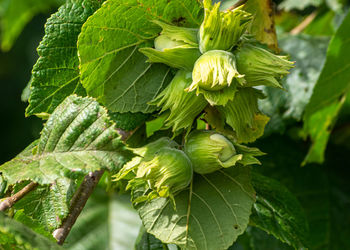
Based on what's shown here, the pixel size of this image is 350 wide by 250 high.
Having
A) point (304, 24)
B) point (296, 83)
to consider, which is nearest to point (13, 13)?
point (304, 24)

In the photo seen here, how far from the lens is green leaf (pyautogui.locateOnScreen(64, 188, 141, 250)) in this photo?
1.18m

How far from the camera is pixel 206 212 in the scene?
2.23 feet

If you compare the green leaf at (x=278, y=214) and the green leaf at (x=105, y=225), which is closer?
the green leaf at (x=278, y=214)

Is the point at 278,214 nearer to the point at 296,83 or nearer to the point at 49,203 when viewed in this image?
the point at 49,203

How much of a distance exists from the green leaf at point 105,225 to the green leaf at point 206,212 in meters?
0.50

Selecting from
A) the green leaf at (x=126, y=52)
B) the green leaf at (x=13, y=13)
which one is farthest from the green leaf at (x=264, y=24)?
the green leaf at (x=13, y=13)

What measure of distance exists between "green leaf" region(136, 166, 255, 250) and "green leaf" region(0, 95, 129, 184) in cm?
11

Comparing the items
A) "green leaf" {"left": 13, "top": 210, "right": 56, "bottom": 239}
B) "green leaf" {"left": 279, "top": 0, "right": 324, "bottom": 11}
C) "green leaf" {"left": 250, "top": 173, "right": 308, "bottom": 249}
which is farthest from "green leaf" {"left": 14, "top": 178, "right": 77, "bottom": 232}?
"green leaf" {"left": 279, "top": 0, "right": 324, "bottom": 11}

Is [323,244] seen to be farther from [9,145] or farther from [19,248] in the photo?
[9,145]

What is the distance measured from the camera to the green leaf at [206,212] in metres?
0.67

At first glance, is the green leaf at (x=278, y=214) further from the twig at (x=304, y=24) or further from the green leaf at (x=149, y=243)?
the twig at (x=304, y=24)

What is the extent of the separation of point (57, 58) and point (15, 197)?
22 cm

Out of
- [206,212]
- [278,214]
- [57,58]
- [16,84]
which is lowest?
[16,84]

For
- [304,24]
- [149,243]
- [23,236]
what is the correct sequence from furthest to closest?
[304,24] < [149,243] < [23,236]
